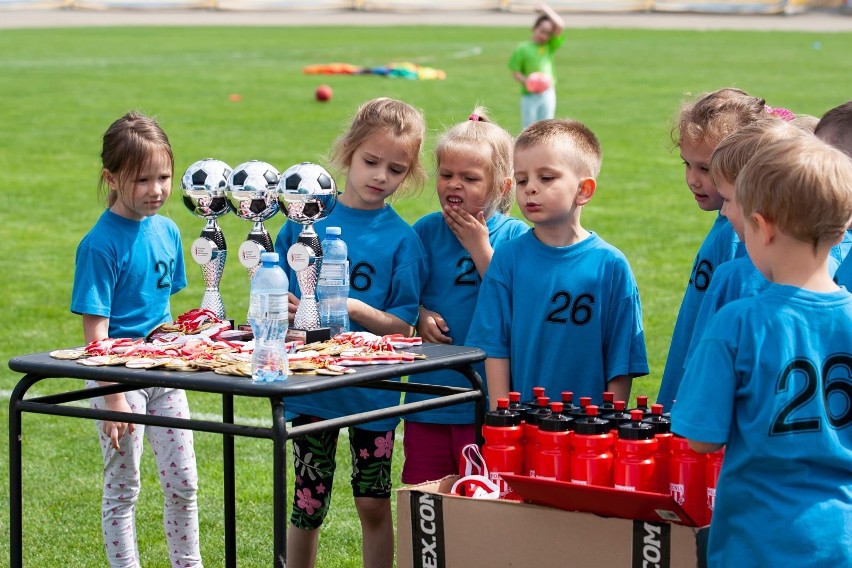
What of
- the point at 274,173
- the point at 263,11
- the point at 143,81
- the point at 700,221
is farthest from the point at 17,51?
Answer: the point at 274,173

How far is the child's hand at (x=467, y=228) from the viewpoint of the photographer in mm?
4645

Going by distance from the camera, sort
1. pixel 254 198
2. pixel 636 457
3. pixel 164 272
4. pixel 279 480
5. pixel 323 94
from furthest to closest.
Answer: pixel 323 94 → pixel 164 272 → pixel 254 198 → pixel 636 457 → pixel 279 480

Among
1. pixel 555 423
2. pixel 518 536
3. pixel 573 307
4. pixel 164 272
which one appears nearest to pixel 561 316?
pixel 573 307

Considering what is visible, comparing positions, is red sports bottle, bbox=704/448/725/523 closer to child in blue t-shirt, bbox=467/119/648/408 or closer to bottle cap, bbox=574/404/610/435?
bottle cap, bbox=574/404/610/435

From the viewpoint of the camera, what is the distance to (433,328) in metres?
4.70

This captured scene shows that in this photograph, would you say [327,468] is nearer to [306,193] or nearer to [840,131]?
[306,193]

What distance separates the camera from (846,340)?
321 centimetres

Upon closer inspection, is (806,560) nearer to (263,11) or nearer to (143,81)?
(143,81)

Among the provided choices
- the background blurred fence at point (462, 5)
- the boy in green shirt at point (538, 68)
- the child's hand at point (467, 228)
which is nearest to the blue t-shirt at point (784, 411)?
the child's hand at point (467, 228)

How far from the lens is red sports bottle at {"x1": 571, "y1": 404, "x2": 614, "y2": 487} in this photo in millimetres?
3732

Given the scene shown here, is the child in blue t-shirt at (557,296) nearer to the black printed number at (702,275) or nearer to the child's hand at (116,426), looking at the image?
the black printed number at (702,275)

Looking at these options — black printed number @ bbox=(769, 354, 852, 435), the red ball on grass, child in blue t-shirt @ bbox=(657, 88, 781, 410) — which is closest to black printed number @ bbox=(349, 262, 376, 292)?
child in blue t-shirt @ bbox=(657, 88, 781, 410)

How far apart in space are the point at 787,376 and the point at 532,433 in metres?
0.91

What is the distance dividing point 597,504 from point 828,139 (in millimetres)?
1465
